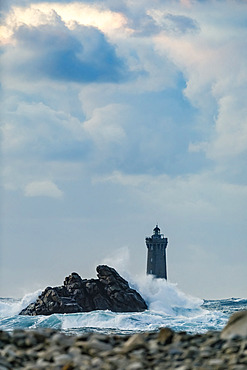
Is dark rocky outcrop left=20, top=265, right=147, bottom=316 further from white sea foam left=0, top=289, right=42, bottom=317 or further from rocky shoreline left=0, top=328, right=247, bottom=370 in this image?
rocky shoreline left=0, top=328, right=247, bottom=370

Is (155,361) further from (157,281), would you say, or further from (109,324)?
(157,281)

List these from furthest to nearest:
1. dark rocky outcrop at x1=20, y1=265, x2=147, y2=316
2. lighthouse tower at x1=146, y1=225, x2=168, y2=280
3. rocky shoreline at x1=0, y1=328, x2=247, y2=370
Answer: lighthouse tower at x1=146, y1=225, x2=168, y2=280
dark rocky outcrop at x1=20, y1=265, x2=147, y2=316
rocky shoreline at x1=0, y1=328, x2=247, y2=370

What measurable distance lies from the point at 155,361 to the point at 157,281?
2514 inches

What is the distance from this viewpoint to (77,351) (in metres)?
8.29

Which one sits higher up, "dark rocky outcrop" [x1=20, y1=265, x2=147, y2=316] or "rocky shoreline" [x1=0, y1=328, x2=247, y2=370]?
"dark rocky outcrop" [x1=20, y1=265, x2=147, y2=316]

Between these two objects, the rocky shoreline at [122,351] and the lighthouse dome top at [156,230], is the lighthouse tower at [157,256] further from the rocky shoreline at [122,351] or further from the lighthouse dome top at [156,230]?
the rocky shoreline at [122,351]

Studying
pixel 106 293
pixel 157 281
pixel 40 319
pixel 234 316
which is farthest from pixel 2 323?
pixel 234 316

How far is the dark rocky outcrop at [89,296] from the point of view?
186ft

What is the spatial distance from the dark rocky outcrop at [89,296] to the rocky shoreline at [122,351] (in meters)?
47.3

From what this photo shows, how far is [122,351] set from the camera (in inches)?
325

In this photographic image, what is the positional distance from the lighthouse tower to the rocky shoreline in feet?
210

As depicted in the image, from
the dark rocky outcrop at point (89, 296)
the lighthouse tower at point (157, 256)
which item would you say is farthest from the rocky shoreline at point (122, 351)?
the lighthouse tower at point (157, 256)

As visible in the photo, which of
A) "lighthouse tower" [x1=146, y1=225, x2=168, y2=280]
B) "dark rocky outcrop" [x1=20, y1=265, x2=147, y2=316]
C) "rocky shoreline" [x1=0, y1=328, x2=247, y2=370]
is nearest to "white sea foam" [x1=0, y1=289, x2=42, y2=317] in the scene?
"dark rocky outcrop" [x1=20, y1=265, x2=147, y2=316]

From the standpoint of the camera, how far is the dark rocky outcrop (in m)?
56.7
